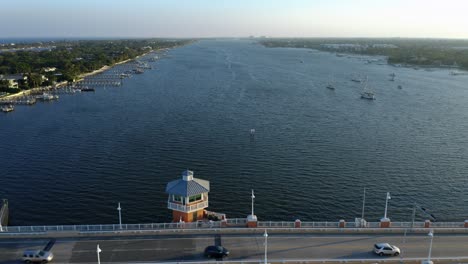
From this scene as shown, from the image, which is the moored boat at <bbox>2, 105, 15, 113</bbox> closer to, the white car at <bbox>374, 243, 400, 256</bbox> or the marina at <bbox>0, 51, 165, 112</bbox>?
the marina at <bbox>0, 51, 165, 112</bbox>

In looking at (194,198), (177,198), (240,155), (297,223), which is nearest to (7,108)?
(240,155)

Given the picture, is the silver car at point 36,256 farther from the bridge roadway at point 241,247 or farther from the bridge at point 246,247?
the bridge roadway at point 241,247

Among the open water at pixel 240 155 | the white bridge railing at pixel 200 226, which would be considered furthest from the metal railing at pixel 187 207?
the open water at pixel 240 155

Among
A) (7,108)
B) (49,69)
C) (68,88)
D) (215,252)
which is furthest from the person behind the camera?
(49,69)

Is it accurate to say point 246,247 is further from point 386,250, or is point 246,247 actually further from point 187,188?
point 386,250

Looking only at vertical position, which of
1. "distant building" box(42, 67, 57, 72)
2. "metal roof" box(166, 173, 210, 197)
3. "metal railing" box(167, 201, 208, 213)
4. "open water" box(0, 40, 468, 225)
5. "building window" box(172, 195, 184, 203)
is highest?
"distant building" box(42, 67, 57, 72)

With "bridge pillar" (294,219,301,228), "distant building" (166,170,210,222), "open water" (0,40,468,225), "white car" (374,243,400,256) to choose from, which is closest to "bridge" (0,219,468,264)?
"bridge pillar" (294,219,301,228)
